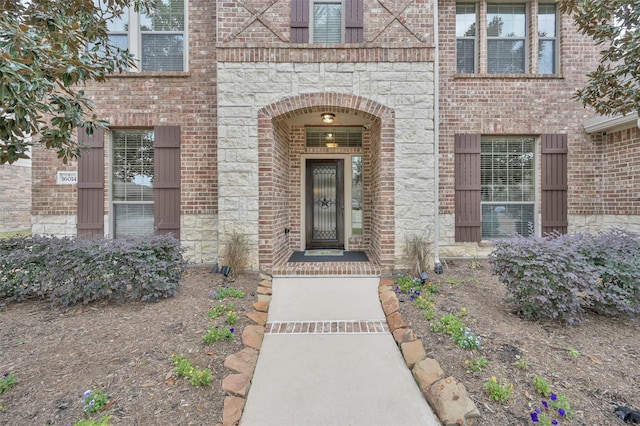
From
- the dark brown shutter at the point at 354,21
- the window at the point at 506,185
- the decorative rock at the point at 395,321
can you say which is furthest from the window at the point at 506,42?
the decorative rock at the point at 395,321

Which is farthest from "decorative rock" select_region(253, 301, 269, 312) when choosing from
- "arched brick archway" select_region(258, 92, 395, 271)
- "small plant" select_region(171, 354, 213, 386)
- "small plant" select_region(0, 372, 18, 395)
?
"small plant" select_region(0, 372, 18, 395)

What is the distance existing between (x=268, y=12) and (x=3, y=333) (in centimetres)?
515

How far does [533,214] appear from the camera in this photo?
564 cm

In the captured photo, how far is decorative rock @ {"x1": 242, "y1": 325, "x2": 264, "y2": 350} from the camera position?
9.14ft

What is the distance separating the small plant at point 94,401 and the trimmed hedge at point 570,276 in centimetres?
366

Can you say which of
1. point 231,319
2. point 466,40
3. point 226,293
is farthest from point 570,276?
point 466,40

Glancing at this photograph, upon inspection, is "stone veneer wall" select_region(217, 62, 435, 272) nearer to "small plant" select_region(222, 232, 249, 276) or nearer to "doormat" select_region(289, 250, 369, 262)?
"small plant" select_region(222, 232, 249, 276)

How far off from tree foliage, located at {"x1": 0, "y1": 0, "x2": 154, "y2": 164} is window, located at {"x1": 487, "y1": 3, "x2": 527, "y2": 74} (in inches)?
235

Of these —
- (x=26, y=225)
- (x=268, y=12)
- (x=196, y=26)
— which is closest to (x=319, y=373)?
(x=268, y=12)

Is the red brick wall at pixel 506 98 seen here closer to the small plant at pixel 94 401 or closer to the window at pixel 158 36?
the window at pixel 158 36

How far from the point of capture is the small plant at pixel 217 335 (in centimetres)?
268

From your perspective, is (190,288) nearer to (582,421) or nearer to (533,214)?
(582,421)

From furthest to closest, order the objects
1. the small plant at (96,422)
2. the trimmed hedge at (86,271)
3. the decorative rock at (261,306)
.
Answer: the decorative rock at (261,306) → the trimmed hedge at (86,271) → the small plant at (96,422)

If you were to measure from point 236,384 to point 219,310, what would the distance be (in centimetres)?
115
